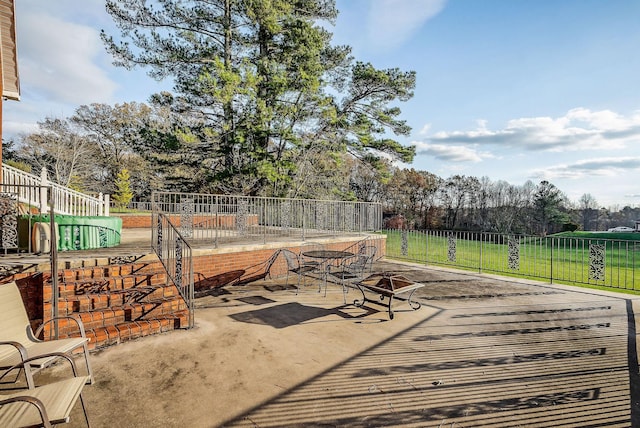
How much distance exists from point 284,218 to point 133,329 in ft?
20.1

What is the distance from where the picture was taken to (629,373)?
325cm

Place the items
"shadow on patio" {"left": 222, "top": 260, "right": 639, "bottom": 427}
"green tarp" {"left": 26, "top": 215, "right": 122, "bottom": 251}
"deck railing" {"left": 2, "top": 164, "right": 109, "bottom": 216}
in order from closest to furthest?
"shadow on patio" {"left": 222, "top": 260, "right": 639, "bottom": 427} → "green tarp" {"left": 26, "top": 215, "right": 122, "bottom": 251} → "deck railing" {"left": 2, "top": 164, "right": 109, "bottom": 216}

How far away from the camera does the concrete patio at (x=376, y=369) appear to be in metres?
2.55

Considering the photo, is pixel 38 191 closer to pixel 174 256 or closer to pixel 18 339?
pixel 174 256

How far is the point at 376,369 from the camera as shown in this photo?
3.31m

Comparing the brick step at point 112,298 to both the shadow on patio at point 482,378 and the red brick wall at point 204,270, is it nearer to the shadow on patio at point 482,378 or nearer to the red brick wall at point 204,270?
the red brick wall at point 204,270

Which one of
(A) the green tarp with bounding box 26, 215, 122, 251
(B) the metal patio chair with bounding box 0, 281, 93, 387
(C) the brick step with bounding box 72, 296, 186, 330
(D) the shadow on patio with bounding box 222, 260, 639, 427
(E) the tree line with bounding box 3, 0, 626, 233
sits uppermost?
(E) the tree line with bounding box 3, 0, 626, 233

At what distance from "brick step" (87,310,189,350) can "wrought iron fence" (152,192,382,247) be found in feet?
11.8

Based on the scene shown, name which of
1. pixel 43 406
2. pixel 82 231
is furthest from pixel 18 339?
pixel 82 231

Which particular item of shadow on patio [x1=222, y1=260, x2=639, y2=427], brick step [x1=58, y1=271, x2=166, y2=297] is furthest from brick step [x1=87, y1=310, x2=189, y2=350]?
shadow on patio [x1=222, y1=260, x2=639, y2=427]

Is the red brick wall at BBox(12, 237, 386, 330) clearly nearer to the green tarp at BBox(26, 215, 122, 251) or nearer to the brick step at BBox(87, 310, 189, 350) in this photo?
the brick step at BBox(87, 310, 189, 350)

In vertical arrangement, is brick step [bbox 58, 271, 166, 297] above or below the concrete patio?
above

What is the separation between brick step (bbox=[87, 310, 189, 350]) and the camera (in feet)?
12.4

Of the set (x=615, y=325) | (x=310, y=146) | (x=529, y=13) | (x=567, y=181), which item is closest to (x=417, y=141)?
(x=310, y=146)
